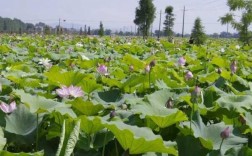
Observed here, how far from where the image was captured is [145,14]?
111 ft

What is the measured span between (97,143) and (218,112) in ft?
1.73

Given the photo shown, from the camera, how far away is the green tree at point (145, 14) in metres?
33.7

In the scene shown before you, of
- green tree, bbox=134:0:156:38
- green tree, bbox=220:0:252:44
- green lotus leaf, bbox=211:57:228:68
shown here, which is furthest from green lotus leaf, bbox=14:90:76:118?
green tree, bbox=134:0:156:38

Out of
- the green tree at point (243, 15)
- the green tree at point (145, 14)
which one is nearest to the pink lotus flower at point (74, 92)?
the green tree at point (243, 15)

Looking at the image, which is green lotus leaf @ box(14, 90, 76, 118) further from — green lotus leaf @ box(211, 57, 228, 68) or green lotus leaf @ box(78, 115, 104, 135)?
green lotus leaf @ box(211, 57, 228, 68)

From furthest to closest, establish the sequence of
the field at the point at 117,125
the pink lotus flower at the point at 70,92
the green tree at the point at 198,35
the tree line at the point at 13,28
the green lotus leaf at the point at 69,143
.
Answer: the tree line at the point at 13,28
the green tree at the point at 198,35
the pink lotus flower at the point at 70,92
the field at the point at 117,125
the green lotus leaf at the point at 69,143

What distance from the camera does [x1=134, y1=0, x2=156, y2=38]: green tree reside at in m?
33.7

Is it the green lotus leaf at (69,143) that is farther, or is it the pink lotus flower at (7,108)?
the pink lotus flower at (7,108)

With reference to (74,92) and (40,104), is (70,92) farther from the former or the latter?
(40,104)

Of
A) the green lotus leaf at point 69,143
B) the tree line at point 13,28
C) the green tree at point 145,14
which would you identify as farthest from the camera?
the green tree at point 145,14

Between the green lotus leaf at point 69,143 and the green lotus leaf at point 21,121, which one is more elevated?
the green lotus leaf at point 69,143

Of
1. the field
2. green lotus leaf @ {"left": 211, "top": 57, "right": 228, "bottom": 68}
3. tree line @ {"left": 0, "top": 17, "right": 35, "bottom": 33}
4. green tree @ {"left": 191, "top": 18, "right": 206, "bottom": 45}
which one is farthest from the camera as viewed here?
tree line @ {"left": 0, "top": 17, "right": 35, "bottom": 33}

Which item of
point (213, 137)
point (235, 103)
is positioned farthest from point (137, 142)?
point (235, 103)

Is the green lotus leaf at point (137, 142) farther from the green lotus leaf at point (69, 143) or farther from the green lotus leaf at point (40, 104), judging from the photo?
the green lotus leaf at point (40, 104)
